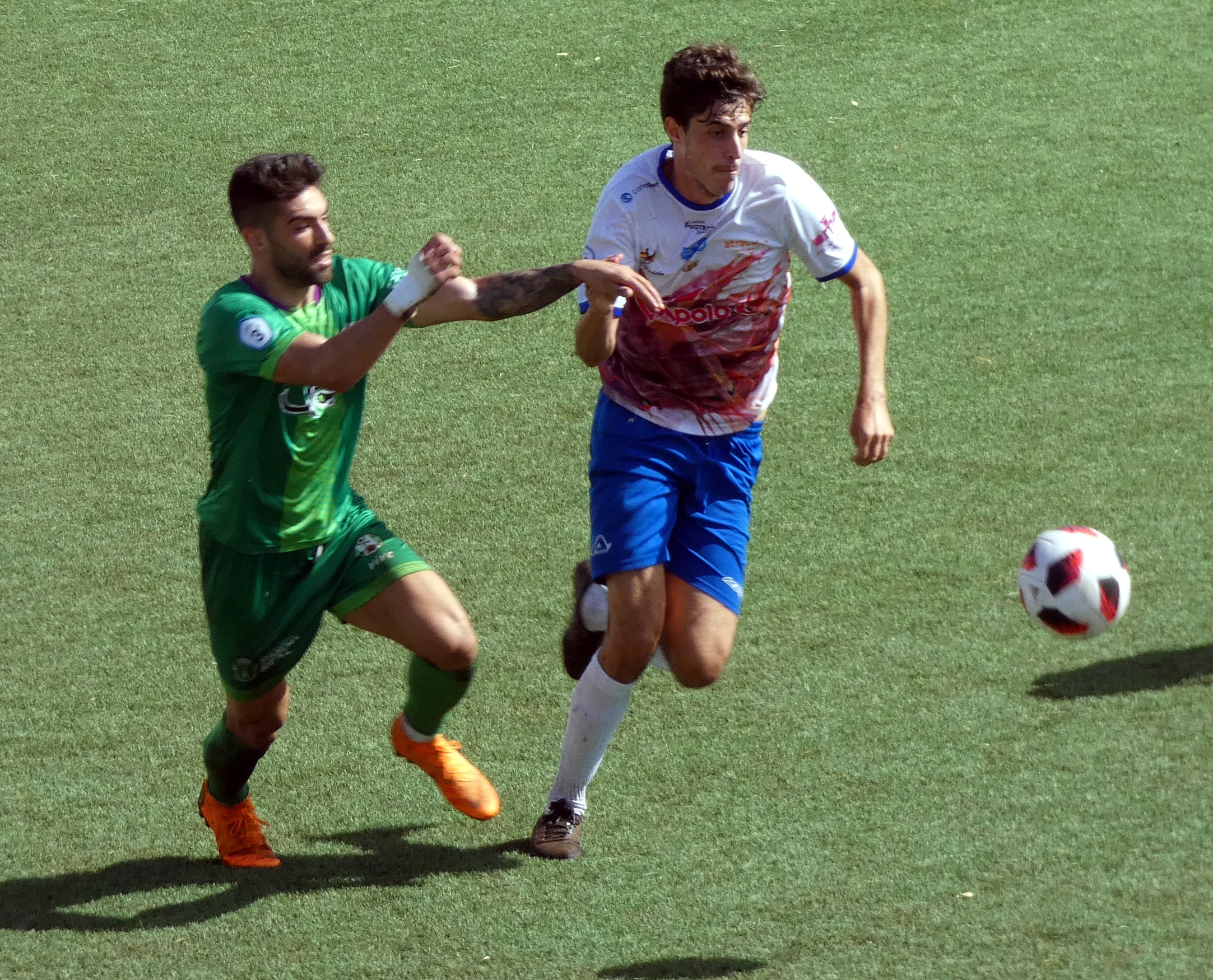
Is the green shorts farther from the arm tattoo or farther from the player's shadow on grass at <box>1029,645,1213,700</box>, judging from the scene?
the player's shadow on grass at <box>1029,645,1213,700</box>

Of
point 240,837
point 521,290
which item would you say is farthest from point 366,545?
point 240,837

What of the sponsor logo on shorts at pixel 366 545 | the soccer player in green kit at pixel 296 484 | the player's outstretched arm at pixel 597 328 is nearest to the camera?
the soccer player in green kit at pixel 296 484

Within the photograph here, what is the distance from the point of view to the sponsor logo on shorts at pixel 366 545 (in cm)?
473

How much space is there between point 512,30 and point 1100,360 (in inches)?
208

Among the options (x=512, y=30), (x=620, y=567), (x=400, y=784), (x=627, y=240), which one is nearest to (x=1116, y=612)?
(x=620, y=567)

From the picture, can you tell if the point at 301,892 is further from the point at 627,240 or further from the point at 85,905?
the point at 627,240

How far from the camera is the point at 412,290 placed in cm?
425

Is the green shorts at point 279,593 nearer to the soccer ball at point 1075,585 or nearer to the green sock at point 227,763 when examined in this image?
the green sock at point 227,763

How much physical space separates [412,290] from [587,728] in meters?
1.43

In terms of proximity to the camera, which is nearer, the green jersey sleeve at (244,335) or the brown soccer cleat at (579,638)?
the green jersey sleeve at (244,335)

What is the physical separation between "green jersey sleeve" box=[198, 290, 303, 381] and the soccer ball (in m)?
2.33

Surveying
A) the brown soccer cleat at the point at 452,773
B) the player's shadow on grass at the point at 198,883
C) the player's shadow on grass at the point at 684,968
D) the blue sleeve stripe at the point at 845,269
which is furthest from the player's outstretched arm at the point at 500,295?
the player's shadow on grass at the point at 684,968

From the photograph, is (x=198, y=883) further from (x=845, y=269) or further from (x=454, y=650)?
(x=845, y=269)

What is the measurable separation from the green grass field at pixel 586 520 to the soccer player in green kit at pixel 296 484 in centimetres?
45
